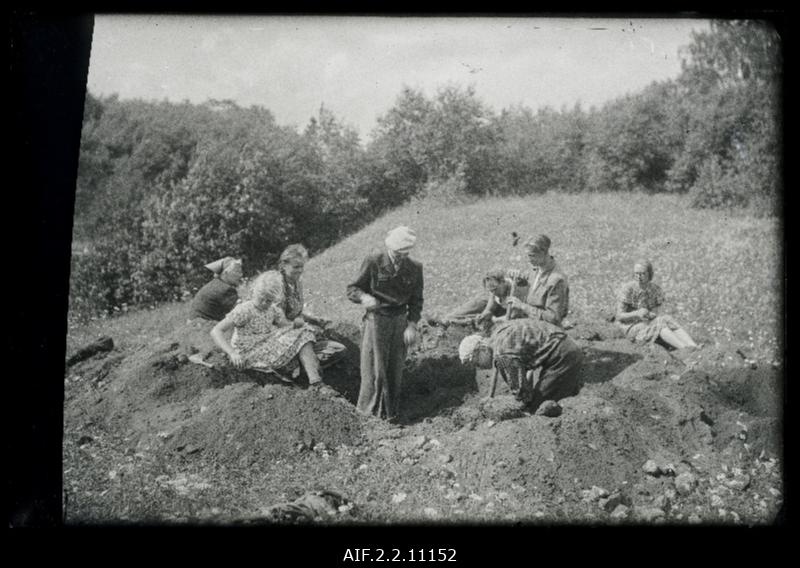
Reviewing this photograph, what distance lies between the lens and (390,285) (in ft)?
16.8

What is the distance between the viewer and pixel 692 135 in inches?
210

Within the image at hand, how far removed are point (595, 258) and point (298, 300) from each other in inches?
93.4

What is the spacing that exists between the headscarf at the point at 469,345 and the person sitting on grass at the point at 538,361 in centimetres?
18

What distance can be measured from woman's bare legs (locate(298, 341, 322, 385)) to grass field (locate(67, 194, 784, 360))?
1.06 ft

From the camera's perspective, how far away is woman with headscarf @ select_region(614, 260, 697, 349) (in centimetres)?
535

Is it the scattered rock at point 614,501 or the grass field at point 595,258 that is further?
the grass field at point 595,258

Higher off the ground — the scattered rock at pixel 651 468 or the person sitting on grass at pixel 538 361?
the person sitting on grass at pixel 538 361

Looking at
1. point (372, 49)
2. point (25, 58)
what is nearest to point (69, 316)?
point (25, 58)

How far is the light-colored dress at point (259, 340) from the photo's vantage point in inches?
201

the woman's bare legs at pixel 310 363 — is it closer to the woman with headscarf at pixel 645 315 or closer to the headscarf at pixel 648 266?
the woman with headscarf at pixel 645 315

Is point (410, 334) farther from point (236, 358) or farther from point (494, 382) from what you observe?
point (236, 358)

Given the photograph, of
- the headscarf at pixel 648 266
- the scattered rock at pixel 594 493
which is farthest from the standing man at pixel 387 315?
the headscarf at pixel 648 266

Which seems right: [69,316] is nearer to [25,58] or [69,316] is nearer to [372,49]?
[25,58]
